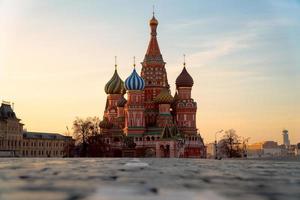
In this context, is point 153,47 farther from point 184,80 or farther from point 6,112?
point 6,112

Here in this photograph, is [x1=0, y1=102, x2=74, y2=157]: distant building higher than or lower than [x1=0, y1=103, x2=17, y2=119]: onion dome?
lower

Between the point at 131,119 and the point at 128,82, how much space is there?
8.61 m

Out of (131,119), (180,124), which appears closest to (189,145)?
(180,124)

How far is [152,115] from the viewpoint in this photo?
351ft

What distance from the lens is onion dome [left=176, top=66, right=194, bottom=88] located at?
10988cm

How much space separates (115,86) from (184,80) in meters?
17.5

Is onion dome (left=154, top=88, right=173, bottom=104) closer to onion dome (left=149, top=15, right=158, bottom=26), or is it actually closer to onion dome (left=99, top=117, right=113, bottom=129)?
onion dome (left=99, top=117, right=113, bottom=129)

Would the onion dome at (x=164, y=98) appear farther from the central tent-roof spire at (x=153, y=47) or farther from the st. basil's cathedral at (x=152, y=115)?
the central tent-roof spire at (x=153, y=47)

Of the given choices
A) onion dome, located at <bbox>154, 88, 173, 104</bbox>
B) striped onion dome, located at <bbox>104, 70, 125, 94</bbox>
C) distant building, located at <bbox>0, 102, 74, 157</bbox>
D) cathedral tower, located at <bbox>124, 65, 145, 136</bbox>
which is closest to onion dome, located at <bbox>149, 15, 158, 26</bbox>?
striped onion dome, located at <bbox>104, 70, 125, 94</bbox>

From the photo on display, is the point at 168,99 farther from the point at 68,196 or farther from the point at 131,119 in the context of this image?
the point at 68,196

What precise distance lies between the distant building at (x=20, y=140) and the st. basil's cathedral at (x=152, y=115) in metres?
20.4

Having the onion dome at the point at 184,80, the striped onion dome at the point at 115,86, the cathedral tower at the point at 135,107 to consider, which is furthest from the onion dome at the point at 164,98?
the striped onion dome at the point at 115,86

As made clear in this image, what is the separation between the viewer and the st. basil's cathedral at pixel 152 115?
101m

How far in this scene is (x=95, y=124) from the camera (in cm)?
10350
